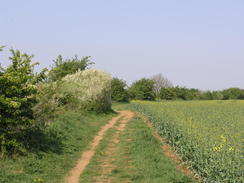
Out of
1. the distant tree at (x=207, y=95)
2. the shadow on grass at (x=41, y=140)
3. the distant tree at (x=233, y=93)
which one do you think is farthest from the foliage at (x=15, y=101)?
the distant tree at (x=233, y=93)

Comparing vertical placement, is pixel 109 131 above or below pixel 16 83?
below

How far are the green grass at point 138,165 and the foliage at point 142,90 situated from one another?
173 ft

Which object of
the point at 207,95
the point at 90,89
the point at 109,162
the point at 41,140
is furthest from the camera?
the point at 207,95

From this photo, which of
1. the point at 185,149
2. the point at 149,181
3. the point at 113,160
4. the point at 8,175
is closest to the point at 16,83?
the point at 8,175

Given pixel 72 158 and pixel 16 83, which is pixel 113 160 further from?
pixel 16 83

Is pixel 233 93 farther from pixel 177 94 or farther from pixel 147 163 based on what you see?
pixel 147 163

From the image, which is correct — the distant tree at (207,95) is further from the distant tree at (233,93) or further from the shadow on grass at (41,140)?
the shadow on grass at (41,140)

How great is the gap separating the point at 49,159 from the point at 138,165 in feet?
9.84

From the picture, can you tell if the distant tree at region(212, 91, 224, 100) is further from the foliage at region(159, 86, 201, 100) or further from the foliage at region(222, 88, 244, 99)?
the foliage at region(159, 86, 201, 100)

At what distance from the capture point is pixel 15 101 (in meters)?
9.73

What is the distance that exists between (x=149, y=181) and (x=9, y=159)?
4.31 metres

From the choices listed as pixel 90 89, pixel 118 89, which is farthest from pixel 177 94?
pixel 90 89

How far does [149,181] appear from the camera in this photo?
27.3ft

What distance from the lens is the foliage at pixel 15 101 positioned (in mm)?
9406
